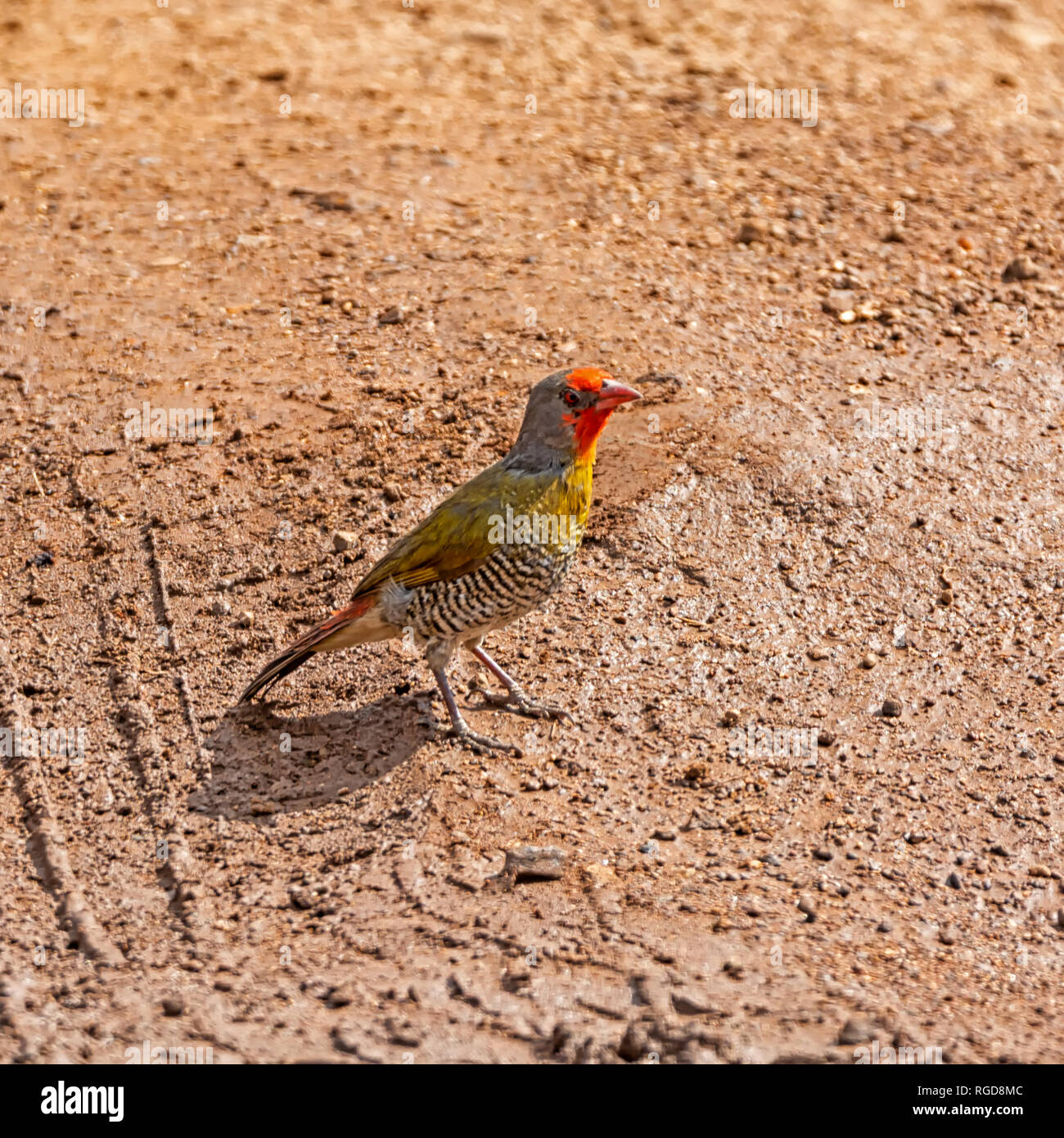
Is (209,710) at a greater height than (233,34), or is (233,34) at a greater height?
(233,34)

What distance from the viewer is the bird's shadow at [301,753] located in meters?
6.30

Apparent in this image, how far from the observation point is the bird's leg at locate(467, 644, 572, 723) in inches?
264

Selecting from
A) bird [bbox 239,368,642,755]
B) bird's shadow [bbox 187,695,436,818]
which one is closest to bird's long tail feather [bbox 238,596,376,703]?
bird [bbox 239,368,642,755]

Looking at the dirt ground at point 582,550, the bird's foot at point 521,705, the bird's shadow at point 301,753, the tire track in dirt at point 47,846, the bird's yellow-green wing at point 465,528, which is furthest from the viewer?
the bird's foot at point 521,705

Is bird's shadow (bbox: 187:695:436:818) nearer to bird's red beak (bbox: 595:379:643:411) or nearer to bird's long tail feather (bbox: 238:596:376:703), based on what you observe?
bird's long tail feather (bbox: 238:596:376:703)

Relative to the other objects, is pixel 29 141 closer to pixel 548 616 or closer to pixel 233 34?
pixel 233 34

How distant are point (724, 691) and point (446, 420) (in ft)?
8.09

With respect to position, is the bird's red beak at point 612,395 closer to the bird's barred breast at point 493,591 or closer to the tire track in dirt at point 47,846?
the bird's barred breast at point 493,591

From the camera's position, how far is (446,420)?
27.1ft

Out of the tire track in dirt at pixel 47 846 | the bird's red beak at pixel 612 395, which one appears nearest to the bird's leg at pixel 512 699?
the bird's red beak at pixel 612 395

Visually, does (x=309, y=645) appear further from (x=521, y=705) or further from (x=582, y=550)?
(x=582, y=550)

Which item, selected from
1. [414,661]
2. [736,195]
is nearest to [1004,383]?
[736,195]

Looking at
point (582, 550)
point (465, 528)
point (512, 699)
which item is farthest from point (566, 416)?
point (512, 699)

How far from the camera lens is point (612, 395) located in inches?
255
